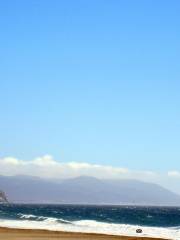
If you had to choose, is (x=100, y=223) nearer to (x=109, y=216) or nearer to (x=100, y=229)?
(x=100, y=229)

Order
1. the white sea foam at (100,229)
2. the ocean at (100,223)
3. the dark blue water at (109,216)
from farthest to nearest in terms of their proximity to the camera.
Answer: the dark blue water at (109,216), the ocean at (100,223), the white sea foam at (100,229)

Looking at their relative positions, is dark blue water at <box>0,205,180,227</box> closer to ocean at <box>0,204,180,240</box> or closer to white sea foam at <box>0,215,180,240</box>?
ocean at <box>0,204,180,240</box>

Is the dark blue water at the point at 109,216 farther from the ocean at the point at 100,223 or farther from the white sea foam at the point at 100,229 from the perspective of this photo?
the white sea foam at the point at 100,229

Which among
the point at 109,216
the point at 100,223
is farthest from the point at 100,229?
the point at 109,216

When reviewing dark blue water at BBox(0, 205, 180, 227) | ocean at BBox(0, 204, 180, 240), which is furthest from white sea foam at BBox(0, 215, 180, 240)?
dark blue water at BBox(0, 205, 180, 227)

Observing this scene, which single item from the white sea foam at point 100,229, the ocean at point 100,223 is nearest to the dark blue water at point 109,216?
the ocean at point 100,223

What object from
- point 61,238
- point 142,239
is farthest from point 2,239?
point 142,239

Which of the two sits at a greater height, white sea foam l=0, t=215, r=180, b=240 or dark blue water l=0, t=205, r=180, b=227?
dark blue water l=0, t=205, r=180, b=227

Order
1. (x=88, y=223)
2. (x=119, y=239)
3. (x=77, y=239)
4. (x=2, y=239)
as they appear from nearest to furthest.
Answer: (x=2, y=239) < (x=77, y=239) < (x=119, y=239) < (x=88, y=223)

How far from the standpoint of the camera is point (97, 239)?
35.4 meters

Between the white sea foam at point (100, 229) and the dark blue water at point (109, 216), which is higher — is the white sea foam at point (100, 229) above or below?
below

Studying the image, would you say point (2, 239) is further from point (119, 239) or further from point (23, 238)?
point (119, 239)

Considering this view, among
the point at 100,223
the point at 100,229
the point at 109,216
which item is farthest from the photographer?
the point at 109,216

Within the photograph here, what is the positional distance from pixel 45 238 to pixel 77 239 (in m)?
2.36
